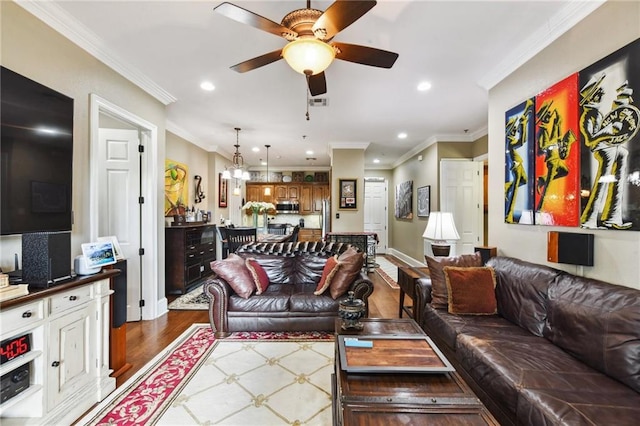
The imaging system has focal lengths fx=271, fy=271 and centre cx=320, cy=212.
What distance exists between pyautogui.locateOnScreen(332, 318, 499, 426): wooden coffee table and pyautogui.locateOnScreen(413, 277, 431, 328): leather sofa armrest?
134 cm

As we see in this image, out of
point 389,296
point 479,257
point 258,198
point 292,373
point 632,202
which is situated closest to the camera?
point 632,202

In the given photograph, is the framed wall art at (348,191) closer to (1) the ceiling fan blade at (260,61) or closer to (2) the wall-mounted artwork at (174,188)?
(2) the wall-mounted artwork at (174,188)

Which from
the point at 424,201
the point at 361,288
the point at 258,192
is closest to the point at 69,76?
the point at 361,288

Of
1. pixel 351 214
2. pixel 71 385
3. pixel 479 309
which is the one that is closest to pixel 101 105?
pixel 71 385

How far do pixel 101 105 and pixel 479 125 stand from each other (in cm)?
548

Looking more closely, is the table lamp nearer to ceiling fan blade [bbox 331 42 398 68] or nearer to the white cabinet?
ceiling fan blade [bbox 331 42 398 68]

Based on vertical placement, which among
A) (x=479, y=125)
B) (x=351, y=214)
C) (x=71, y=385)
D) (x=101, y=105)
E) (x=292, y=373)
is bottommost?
(x=292, y=373)

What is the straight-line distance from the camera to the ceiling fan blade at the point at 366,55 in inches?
73.5

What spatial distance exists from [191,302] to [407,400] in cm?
374

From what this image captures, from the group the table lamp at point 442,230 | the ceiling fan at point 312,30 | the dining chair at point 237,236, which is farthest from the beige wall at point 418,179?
the ceiling fan at point 312,30

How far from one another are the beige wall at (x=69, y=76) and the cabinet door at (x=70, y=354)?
591 mm

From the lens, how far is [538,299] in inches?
81.3

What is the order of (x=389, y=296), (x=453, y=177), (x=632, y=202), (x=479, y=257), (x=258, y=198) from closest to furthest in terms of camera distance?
(x=632, y=202)
(x=479, y=257)
(x=389, y=296)
(x=453, y=177)
(x=258, y=198)

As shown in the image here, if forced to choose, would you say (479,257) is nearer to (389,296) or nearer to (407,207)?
(389,296)
